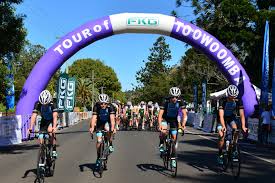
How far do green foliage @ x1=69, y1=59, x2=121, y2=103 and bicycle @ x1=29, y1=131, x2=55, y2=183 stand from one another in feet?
356

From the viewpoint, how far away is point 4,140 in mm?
20391

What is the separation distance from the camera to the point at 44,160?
389 inches

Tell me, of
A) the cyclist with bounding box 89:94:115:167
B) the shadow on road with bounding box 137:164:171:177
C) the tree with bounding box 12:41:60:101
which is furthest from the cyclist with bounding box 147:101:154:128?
the tree with bounding box 12:41:60:101

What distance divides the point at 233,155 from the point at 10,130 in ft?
42.3

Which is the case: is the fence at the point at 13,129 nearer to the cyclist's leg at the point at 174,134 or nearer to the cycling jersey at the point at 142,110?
the cycling jersey at the point at 142,110

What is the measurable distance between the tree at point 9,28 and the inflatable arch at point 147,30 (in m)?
7.08

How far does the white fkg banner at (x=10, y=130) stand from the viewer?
66.3ft

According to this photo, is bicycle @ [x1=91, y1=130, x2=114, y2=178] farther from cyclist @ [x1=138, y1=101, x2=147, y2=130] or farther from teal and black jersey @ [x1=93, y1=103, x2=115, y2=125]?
cyclist @ [x1=138, y1=101, x2=147, y2=130]

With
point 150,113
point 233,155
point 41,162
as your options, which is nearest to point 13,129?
point 150,113

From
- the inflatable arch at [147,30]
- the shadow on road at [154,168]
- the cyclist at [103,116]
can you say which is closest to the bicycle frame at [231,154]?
the shadow on road at [154,168]

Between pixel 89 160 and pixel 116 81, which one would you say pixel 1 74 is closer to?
pixel 89 160

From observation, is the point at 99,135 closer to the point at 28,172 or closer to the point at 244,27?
the point at 28,172

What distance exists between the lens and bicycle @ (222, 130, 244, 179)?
1052cm

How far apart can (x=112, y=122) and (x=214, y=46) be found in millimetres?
16445
